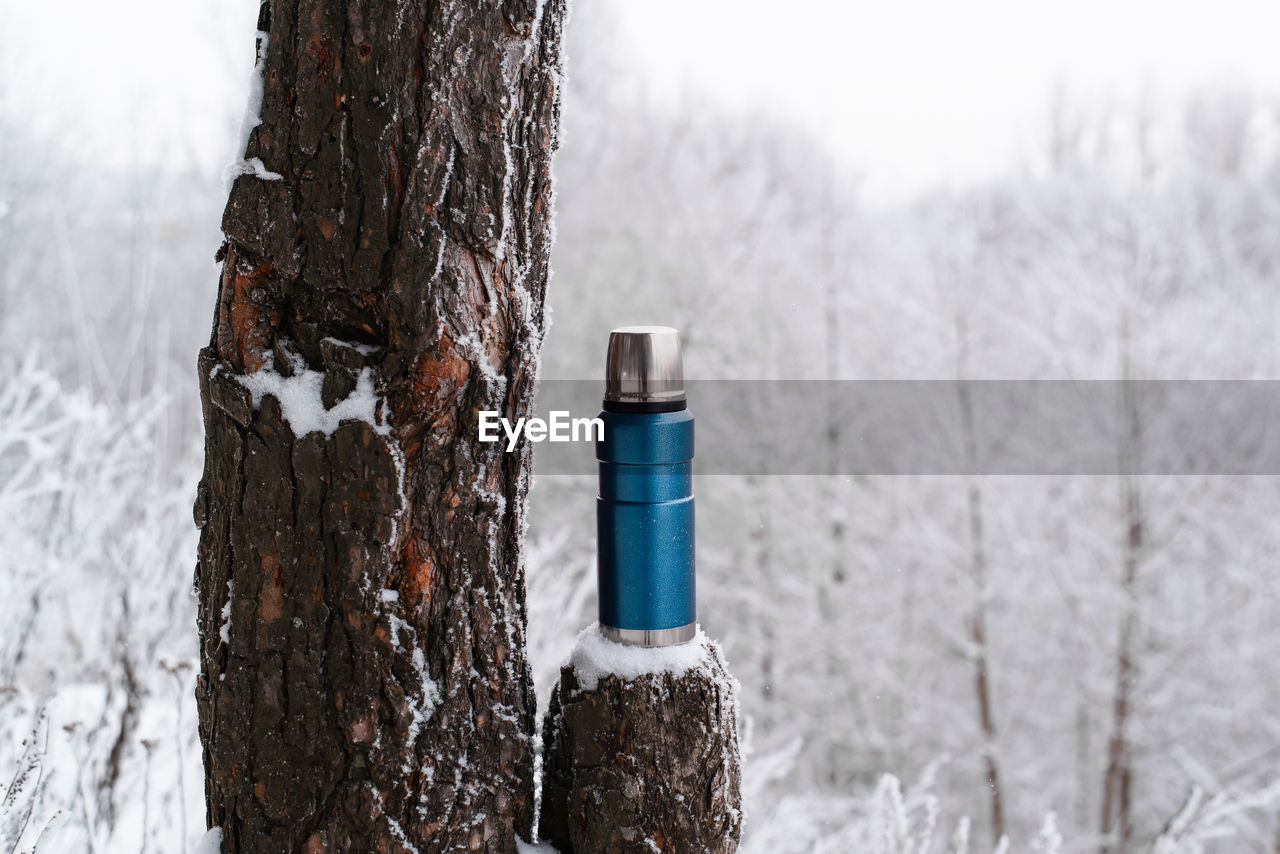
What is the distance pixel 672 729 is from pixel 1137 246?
6.19m

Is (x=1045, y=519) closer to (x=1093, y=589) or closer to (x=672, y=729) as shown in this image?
(x=1093, y=589)

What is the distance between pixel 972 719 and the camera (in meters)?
6.29

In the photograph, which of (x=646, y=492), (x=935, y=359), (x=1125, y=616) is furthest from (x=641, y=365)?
(x=935, y=359)

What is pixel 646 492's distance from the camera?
737mm

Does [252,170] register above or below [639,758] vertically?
above

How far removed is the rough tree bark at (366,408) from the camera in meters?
0.65

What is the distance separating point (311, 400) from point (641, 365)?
0.86ft

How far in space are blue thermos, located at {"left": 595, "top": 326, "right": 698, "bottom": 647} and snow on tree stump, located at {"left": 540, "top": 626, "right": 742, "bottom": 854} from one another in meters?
0.03

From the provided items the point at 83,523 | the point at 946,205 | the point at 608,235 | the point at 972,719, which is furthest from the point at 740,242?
the point at 83,523

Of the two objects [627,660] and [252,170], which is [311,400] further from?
[627,660]

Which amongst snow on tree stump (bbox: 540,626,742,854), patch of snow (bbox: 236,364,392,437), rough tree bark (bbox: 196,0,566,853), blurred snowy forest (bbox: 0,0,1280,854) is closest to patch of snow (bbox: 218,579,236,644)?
rough tree bark (bbox: 196,0,566,853)

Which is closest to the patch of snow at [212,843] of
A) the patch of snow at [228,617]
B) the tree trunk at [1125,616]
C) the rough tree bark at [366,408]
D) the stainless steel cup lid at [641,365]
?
the rough tree bark at [366,408]

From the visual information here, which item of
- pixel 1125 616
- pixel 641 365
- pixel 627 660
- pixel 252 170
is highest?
pixel 252 170

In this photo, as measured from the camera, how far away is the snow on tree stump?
732 mm
